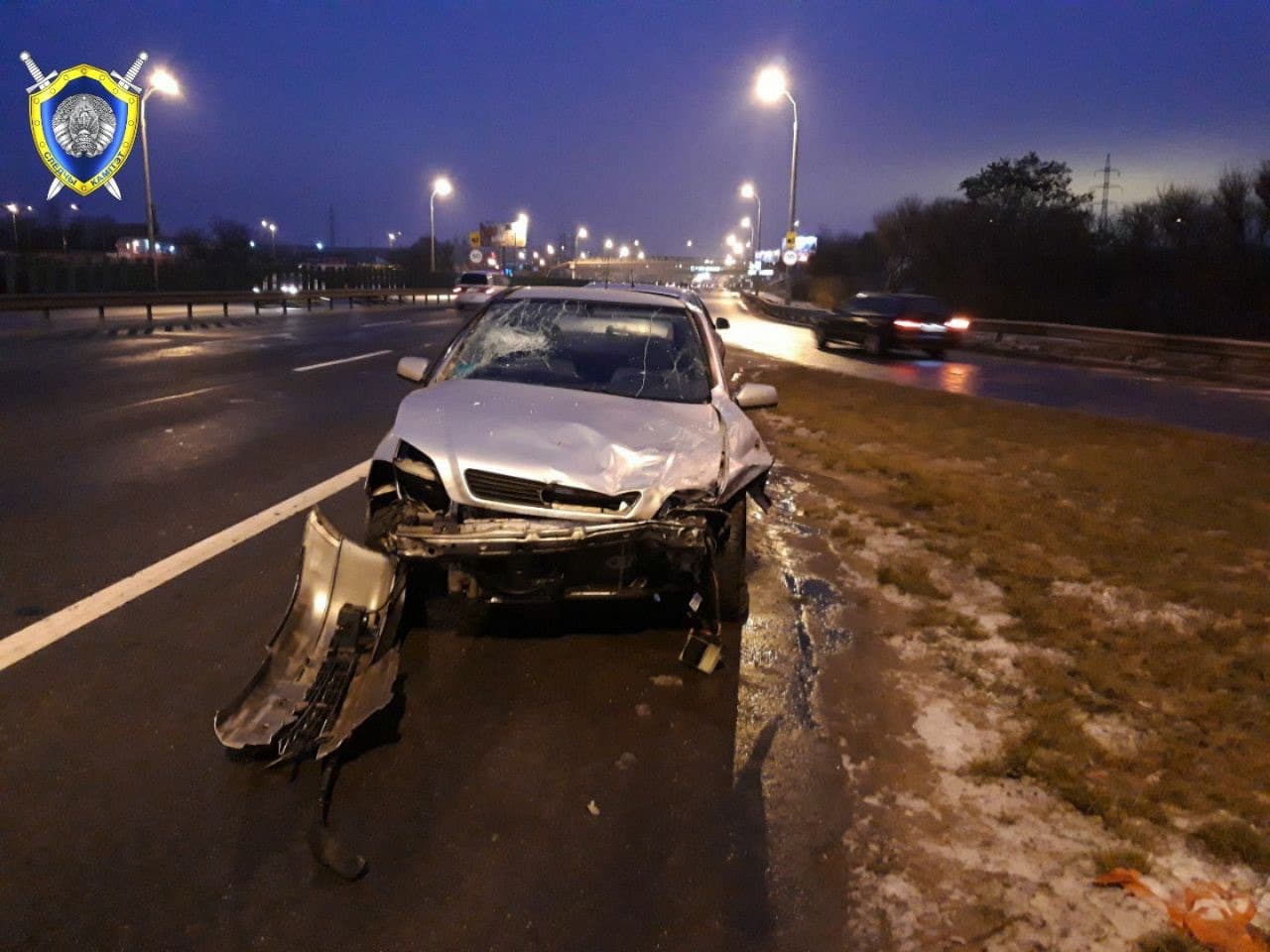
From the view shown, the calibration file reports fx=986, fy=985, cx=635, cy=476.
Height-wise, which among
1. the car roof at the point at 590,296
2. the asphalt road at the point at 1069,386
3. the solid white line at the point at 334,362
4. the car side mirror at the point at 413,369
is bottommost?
the asphalt road at the point at 1069,386

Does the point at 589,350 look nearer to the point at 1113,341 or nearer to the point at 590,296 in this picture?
the point at 590,296

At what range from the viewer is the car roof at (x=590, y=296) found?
6.84 m

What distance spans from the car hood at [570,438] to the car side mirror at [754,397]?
0.76m

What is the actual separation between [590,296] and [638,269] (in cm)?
12400

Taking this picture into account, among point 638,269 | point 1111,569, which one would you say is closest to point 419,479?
point 1111,569

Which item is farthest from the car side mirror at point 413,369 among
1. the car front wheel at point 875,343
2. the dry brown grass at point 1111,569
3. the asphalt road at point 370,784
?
the car front wheel at point 875,343

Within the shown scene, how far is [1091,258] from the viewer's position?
48.3 meters

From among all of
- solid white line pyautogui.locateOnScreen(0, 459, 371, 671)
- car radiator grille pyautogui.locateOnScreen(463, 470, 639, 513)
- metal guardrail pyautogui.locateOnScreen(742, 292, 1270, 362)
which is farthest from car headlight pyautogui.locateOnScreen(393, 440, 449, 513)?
metal guardrail pyautogui.locateOnScreen(742, 292, 1270, 362)

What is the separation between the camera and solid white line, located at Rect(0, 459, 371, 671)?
4.64 m

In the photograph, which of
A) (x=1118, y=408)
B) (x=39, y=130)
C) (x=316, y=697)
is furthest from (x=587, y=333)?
(x=39, y=130)

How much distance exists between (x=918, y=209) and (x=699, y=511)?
239 ft

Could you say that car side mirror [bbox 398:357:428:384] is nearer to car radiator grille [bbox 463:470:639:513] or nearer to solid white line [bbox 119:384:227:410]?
car radiator grille [bbox 463:470:639:513]

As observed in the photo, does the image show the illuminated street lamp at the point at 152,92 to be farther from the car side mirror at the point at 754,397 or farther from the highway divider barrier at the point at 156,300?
the car side mirror at the point at 754,397

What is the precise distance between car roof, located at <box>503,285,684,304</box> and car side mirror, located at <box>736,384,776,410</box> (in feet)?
3.33
